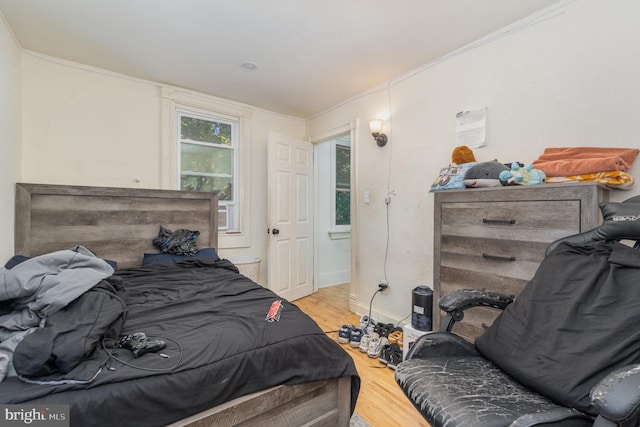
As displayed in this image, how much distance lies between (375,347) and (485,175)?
159 centimetres

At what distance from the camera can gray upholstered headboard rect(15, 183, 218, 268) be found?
7.84ft

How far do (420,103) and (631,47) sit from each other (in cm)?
137

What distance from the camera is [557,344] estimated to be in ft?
3.47

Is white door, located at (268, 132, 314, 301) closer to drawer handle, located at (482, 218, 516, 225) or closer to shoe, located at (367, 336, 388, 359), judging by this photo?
shoe, located at (367, 336, 388, 359)

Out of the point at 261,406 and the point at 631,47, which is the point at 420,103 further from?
the point at 261,406

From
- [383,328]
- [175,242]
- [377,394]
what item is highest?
[175,242]

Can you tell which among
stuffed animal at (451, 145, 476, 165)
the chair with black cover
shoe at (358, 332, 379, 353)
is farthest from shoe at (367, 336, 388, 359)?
stuffed animal at (451, 145, 476, 165)

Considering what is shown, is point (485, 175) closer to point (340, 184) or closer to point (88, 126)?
point (340, 184)

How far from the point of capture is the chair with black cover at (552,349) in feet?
2.91

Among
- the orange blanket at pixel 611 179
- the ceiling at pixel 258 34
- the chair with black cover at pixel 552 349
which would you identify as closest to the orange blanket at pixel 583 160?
the orange blanket at pixel 611 179

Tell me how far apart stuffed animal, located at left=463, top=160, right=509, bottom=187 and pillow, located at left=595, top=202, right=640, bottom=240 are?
0.55 m

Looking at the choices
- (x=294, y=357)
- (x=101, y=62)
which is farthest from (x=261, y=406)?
(x=101, y=62)

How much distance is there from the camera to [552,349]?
1060mm

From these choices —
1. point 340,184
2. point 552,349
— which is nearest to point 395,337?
point 552,349
